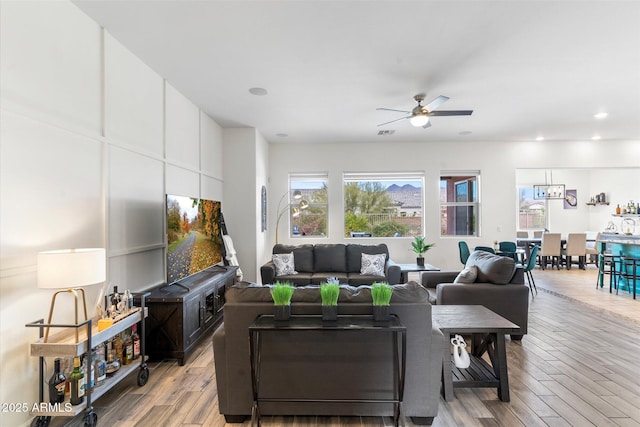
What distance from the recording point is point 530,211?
31.9 ft

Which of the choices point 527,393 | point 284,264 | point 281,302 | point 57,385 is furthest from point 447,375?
point 284,264

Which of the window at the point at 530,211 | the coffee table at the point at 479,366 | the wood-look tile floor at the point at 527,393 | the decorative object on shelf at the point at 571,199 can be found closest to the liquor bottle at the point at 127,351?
the wood-look tile floor at the point at 527,393

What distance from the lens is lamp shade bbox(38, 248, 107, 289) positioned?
74.7 inches

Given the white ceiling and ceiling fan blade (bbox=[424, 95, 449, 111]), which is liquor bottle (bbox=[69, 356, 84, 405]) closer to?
the white ceiling

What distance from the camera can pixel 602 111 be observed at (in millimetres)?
4914

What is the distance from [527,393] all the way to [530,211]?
8876 millimetres

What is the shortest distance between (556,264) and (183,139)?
9.17m

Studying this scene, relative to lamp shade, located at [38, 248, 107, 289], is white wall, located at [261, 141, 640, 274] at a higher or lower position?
higher

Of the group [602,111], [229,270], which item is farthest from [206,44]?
[602,111]

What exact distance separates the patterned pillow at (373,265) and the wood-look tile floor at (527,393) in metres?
2.00

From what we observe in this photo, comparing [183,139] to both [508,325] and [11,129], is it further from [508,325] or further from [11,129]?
[508,325]

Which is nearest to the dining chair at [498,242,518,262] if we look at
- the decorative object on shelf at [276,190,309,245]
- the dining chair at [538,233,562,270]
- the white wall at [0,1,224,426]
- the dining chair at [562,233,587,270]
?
the dining chair at [538,233,562,270]

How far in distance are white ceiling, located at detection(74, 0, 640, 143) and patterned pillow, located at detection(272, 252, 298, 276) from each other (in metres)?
2.32

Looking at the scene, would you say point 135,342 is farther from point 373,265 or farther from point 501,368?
point 373,265
